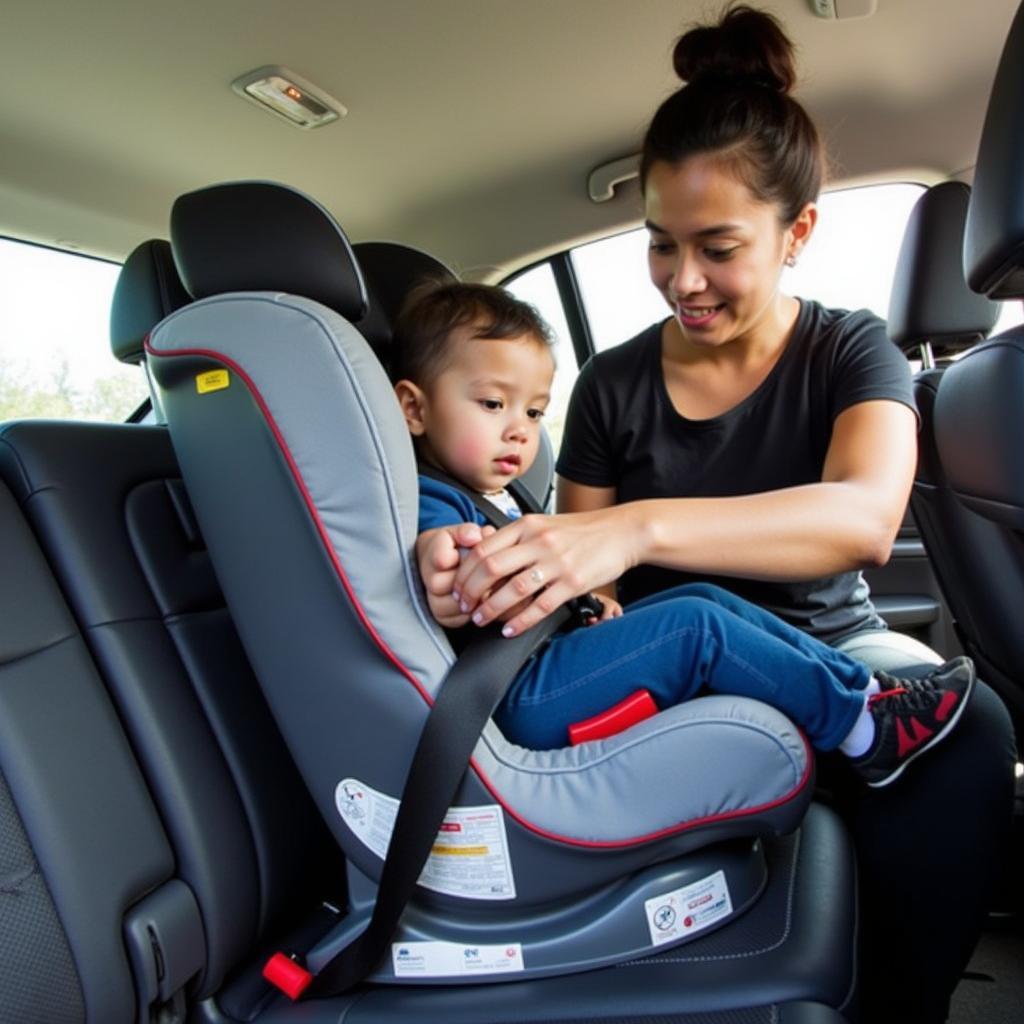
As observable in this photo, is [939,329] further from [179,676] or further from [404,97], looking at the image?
[179,676]

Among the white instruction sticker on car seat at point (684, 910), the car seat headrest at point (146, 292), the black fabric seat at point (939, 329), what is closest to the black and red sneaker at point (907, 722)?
the white instruction sticker on car seat at point (684, 910)

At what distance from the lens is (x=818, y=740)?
1001mm

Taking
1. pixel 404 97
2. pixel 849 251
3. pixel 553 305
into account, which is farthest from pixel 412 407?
pixel 553 305

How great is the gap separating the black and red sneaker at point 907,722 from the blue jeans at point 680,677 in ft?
0.14

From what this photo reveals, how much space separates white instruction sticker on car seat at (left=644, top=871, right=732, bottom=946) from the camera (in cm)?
95

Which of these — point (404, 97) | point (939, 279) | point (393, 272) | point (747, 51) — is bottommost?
point (939, 279)

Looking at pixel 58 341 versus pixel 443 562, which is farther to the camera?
pixel 58 341

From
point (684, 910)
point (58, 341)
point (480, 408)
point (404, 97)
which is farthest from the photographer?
point (58, 341)

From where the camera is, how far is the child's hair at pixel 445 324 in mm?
1237

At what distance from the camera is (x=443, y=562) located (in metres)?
0.89

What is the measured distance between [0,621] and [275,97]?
129 centimetres

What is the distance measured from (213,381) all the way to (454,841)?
56 cm

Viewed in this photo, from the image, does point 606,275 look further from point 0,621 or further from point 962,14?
point 0,621

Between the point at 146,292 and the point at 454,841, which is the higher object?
the point at 146,292
